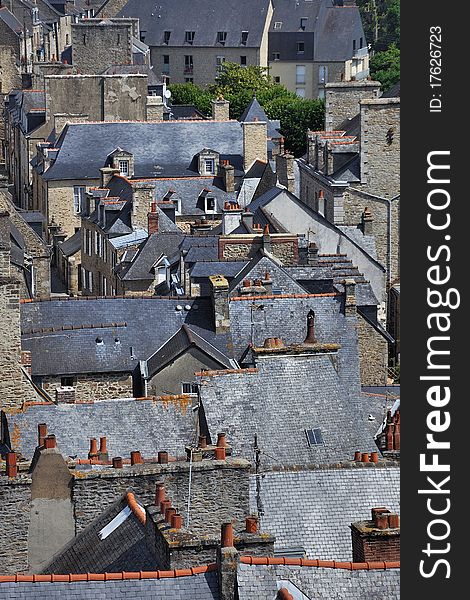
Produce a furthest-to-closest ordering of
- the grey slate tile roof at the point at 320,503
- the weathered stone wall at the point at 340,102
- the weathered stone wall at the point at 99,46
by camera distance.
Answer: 1. the weathered stone wall at the point at 99,46
2. the weathered stone wall at the point at 340,102
3. the grey slate tile roof at the point at 320,503

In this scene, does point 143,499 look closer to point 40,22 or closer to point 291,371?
point 291,371

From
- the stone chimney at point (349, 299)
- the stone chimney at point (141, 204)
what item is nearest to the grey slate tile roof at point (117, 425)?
the stone chimney at point (349, 299)

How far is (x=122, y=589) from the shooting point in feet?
52.6

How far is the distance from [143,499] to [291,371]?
7.77m

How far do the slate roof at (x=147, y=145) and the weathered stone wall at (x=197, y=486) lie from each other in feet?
145

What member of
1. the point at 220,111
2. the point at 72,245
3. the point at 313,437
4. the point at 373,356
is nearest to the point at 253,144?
the point at 220,111

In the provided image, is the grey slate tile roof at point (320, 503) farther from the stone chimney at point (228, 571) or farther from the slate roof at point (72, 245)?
the slate roof at point (72, 245)

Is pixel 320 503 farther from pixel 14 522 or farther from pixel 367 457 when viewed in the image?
pixel 14 522

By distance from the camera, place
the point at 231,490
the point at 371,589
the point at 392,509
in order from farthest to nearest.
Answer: the point at 392,509 → the point at 231,490 → the point at 371,589

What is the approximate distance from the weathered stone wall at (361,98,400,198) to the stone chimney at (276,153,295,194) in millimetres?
5410

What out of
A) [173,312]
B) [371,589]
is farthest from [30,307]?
[371,589]

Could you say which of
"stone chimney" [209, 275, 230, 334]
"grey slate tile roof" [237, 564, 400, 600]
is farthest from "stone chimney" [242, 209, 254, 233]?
"grey slate tile roof" [237, 564, 400, 600]

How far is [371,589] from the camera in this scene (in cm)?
1627

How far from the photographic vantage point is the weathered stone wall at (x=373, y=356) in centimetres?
3953
